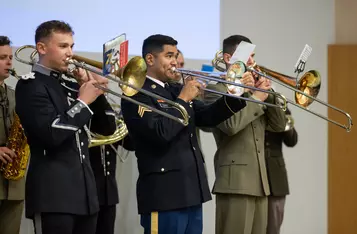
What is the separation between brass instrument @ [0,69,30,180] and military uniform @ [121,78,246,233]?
0.71 metres

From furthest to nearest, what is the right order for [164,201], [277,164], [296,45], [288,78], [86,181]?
[296,45] → [277,164] → [288,78] → [164,201] → [86,181]

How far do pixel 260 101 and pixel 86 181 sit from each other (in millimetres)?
1057

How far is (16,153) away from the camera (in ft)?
11.2

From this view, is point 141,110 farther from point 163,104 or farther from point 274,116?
point 274,116

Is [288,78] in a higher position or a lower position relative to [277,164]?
higher

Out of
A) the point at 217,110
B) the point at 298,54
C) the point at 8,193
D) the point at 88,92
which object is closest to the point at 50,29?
the point at 88,92

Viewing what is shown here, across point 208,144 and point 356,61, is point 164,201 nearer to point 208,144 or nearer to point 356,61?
point 208,144

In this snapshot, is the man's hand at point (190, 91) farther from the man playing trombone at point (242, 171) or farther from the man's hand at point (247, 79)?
the man playing trombone at point (242, 171)

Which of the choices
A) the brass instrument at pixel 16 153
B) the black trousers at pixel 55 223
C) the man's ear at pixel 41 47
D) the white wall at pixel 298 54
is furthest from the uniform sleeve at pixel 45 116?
the white wall at pixel 298 54

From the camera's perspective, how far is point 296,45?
5.42 metres

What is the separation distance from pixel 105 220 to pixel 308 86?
1.39 metres

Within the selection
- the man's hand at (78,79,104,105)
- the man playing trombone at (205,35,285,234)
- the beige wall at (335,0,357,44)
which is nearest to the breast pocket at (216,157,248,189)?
the man playing trombone at (205,35,285,234)

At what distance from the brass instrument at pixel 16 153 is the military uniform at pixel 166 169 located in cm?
71

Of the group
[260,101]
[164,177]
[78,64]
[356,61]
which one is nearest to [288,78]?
[260,101]
